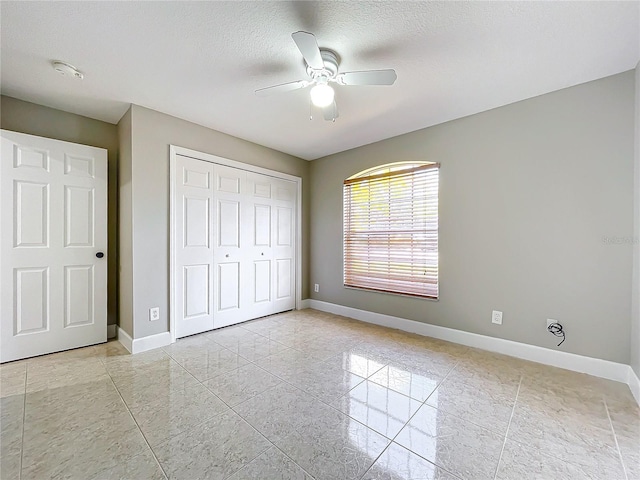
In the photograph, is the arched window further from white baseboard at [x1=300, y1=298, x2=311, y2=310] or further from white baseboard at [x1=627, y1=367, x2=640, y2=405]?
white baseboard at [x1=627, y1=367, x2=640, y2=405]

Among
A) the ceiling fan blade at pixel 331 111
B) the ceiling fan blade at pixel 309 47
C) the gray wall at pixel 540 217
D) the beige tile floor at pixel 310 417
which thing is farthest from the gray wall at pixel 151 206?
the gray wall at pixel 540 217

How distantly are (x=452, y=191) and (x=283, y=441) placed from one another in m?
2.80

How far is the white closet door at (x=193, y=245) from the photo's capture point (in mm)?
2947

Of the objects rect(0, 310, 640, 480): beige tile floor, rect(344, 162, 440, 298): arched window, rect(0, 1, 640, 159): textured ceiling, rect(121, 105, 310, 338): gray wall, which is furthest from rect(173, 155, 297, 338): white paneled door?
rect(344, 162, 440, 298): arched window

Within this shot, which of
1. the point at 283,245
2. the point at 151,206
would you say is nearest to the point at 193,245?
the point at 151,206

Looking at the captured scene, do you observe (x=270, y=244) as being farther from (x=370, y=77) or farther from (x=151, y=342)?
(x=370, y=77)

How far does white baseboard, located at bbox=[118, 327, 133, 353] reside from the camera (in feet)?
8.64

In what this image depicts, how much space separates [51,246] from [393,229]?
146 inches

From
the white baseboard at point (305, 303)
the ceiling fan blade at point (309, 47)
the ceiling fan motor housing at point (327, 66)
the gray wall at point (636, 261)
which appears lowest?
the white baseboard at point (305, 303)

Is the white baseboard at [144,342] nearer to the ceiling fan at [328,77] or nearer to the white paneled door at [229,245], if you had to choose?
the white paneled door at [229,245]

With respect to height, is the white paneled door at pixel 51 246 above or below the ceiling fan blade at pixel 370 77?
below

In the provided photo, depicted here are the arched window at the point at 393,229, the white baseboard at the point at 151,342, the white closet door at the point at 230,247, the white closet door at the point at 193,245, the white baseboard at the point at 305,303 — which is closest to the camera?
the white baseboard at the point at 151,342

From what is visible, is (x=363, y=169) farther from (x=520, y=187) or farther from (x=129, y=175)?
(x=129, y=175)

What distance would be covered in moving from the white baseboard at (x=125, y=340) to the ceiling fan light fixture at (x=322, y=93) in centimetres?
284
